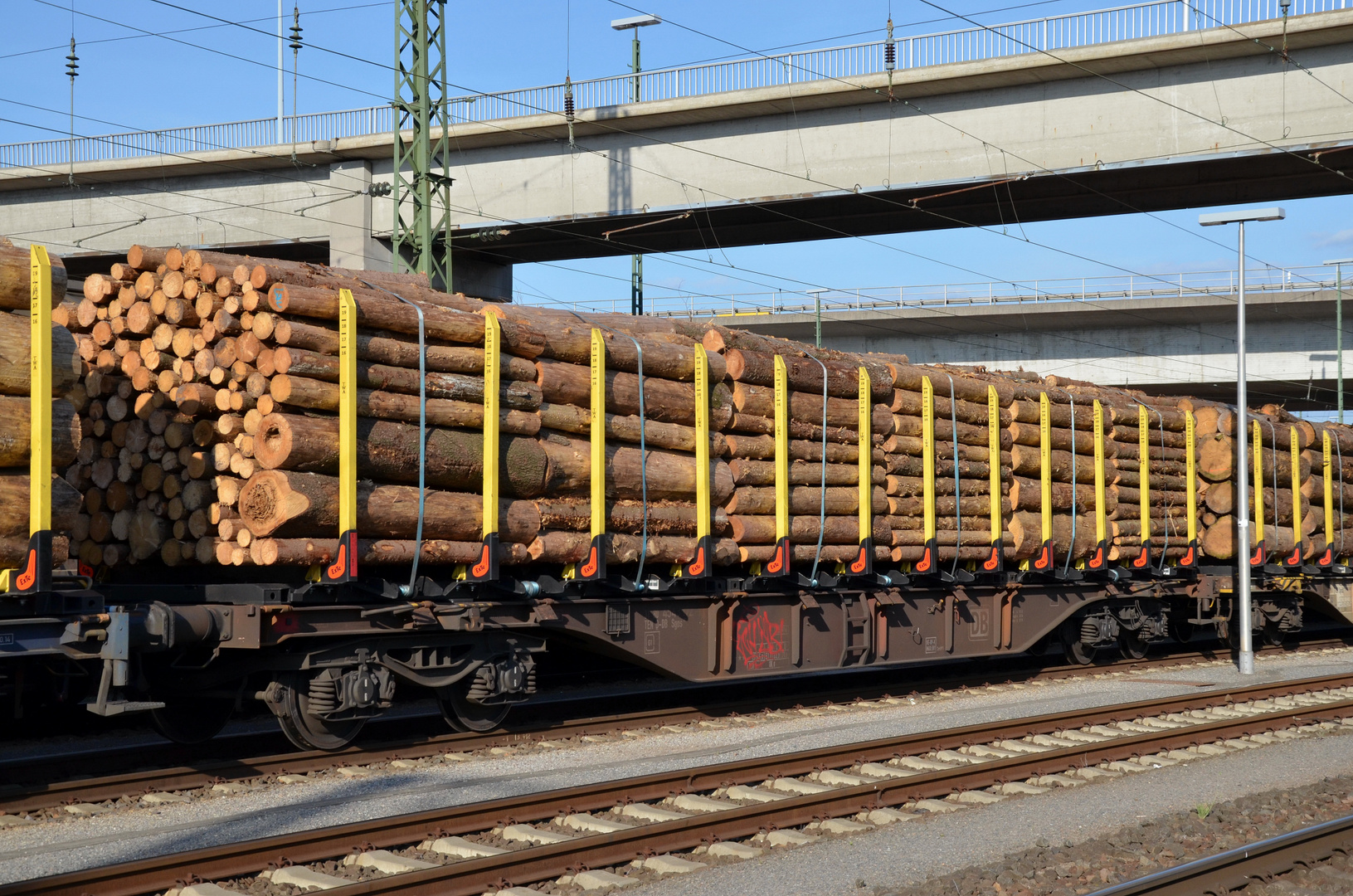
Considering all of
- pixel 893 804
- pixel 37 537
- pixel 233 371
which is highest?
pixel 233 371

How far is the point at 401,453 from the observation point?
9523 mm

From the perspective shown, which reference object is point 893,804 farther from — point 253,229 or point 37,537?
point 253,229

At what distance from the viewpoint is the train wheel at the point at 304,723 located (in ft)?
30.9

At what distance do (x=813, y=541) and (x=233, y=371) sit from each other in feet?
20.9

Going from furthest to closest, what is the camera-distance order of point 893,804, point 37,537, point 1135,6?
point 1135,6 < point 893,804 < point 37,537

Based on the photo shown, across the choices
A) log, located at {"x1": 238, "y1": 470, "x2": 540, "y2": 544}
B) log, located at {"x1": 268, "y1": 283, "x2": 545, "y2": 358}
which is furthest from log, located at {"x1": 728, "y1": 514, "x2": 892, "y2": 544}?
log, located at {"x1": 268, "y1": 283, "x2": 545, "y2": 358}

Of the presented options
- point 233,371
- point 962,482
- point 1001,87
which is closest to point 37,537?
point 233,371

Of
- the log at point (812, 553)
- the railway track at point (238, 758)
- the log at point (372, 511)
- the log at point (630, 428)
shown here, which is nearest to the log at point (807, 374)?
the log at point (630, 428)

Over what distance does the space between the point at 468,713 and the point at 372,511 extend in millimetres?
2442

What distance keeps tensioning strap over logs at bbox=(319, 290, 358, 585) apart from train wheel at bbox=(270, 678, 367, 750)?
97 cm

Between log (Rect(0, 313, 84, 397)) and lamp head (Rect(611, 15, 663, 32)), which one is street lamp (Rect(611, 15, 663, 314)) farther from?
log (Rect(0, 313, 84, 397))

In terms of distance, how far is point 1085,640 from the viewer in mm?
17516

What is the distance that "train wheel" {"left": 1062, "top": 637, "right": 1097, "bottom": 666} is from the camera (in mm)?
17844

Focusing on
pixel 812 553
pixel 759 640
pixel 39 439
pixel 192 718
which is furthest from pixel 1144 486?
pixel 39 439
